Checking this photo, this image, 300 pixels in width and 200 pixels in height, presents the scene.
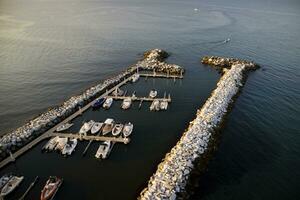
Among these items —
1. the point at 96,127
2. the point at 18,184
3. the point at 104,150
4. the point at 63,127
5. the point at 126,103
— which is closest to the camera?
the point at 18,184

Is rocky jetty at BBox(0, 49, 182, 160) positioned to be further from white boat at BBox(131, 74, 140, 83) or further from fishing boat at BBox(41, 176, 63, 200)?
fishing boat at BBox(41, 176, 63, 200)

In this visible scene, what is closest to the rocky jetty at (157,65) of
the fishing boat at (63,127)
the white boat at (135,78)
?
the white boat at (135,78)

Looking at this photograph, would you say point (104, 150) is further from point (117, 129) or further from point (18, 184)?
point (18, 184)

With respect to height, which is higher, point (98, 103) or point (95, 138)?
point (98, 103)

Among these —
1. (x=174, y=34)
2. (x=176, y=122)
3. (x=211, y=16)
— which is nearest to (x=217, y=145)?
(x=176, y=122)

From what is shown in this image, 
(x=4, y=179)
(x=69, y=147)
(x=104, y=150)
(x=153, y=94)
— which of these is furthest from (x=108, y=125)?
(x=4, y=179)

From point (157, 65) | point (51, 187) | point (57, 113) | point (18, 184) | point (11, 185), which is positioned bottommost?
point (18, 184)
